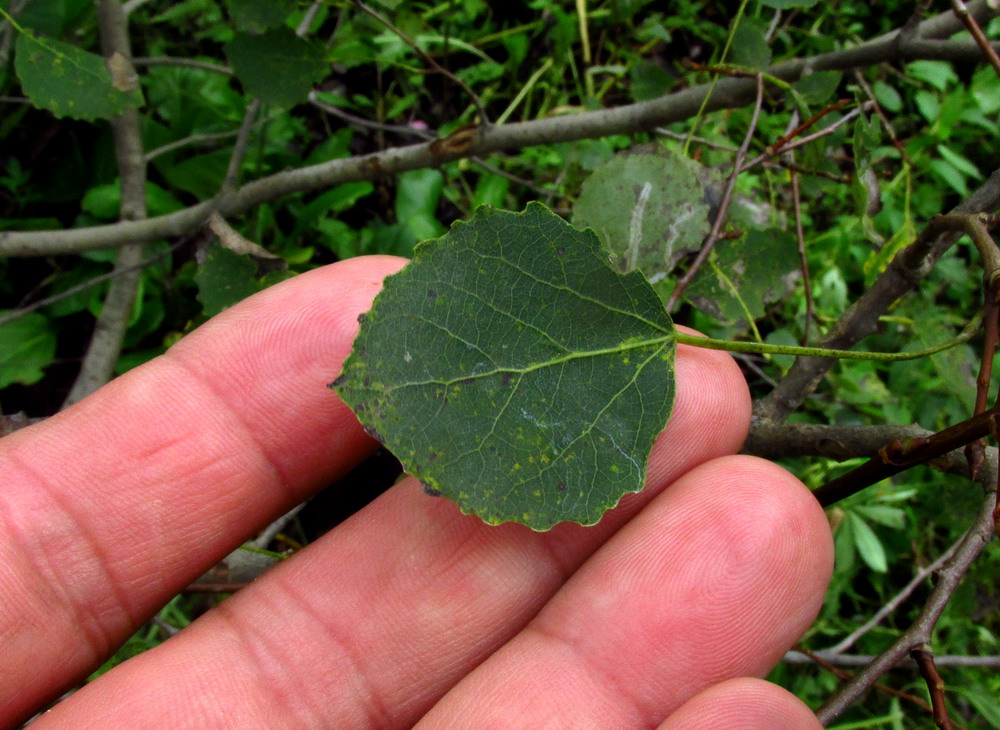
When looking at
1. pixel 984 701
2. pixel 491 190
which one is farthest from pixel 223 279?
pixel 984 701

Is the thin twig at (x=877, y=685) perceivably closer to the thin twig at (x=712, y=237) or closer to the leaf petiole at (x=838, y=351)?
the leaf petiole at (x=838, y=351)

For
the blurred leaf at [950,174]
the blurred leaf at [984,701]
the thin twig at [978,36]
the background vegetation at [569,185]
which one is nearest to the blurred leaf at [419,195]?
the background vegetation at [569,185]

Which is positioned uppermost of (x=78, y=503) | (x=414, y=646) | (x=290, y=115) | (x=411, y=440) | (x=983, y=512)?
(x=290, y=115)

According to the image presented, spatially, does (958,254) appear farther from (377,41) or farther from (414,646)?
(414,646)

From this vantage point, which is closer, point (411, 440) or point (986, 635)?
point (411, 440)

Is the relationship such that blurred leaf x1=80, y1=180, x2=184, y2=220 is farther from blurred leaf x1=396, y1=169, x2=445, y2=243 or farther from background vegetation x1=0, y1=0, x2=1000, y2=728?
blurred leaf x1=396, y1=169, x2=445, y2=243

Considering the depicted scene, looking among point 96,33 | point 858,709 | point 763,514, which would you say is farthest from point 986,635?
point 96,33
